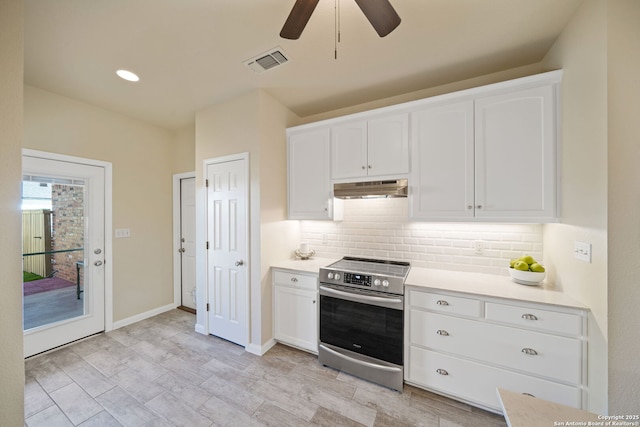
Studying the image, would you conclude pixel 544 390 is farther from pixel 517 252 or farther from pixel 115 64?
pixel 115 64

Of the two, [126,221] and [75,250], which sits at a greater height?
[126,221]

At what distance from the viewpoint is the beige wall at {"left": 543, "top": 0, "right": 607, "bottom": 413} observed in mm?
1327

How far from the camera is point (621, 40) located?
128cm

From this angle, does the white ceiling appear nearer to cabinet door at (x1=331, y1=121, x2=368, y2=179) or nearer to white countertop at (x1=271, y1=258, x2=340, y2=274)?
cabinet door at (x1=331, y1=121, x2=368, y2=179)

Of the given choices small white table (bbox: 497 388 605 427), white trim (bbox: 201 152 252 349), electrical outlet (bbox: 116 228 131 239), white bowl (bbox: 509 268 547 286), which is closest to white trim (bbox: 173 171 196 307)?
electrical outlet (bbox: 116 228 131 239)

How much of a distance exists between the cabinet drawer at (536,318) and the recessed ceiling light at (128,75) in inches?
145

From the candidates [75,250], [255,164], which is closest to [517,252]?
[255,164]

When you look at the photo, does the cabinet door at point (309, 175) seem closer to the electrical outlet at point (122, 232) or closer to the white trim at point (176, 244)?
the white trim at point (176, 244)

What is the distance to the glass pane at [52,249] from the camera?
240 centimetres

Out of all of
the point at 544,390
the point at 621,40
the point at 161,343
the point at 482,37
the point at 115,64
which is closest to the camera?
Answer: the point at 621,40

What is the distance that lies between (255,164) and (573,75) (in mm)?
2653

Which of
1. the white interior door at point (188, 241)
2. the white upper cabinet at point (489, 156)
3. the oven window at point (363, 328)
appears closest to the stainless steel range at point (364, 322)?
the oven window at point (363, 328)

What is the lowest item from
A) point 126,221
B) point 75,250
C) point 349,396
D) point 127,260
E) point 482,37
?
point 349,396

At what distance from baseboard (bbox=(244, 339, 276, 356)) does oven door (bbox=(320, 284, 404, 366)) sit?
68 cm
